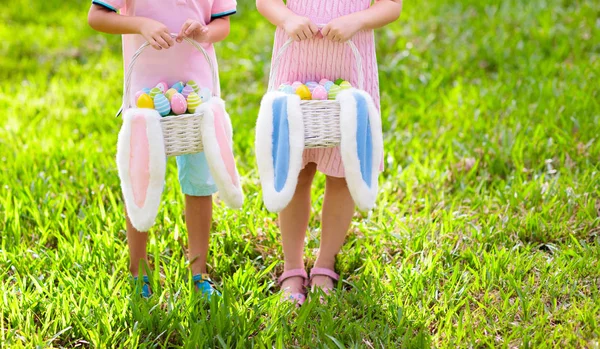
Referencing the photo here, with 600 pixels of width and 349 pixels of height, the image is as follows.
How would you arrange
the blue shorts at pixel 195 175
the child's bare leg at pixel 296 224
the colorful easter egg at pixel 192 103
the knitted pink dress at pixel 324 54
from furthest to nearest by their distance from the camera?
the child's bare leg at pixel 296 224, the blue shorts at pixel 195 175, the knitted pink dress at pixel 324 54, the colorful easter egg at pixel 192 103

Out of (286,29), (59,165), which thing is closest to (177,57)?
(286,29)

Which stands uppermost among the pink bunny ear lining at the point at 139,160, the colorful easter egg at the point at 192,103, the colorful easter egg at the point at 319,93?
the colorful easter egg at the point at 319,93

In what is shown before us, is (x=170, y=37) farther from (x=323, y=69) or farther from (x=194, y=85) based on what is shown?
(x=323, y=69)

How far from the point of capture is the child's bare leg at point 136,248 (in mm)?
2641

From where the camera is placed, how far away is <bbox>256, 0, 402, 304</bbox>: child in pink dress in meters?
2.39

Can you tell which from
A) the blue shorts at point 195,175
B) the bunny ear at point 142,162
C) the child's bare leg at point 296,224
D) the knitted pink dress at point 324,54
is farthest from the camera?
the child's bare leg at point 296,224

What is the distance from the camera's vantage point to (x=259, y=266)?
2934 millimetres

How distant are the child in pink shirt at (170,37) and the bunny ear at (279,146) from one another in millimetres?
333

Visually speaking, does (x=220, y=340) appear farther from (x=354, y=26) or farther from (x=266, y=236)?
(x=354, y=26)

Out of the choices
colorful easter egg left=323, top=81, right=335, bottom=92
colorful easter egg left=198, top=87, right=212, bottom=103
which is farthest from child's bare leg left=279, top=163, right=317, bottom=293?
colorful easter egg left=198, top=87, right=212, bottom=103

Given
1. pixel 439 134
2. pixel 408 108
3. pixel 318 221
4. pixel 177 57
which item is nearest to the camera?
pixel 177 57

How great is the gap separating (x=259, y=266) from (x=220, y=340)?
0.69 meters

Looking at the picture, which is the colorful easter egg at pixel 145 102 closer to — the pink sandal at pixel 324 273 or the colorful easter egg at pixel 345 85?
the colorful easter egg at pixel 345 85

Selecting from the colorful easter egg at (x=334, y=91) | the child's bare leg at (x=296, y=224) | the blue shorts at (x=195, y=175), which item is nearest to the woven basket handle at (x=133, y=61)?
the blue shorts at (x=195, y=175)
